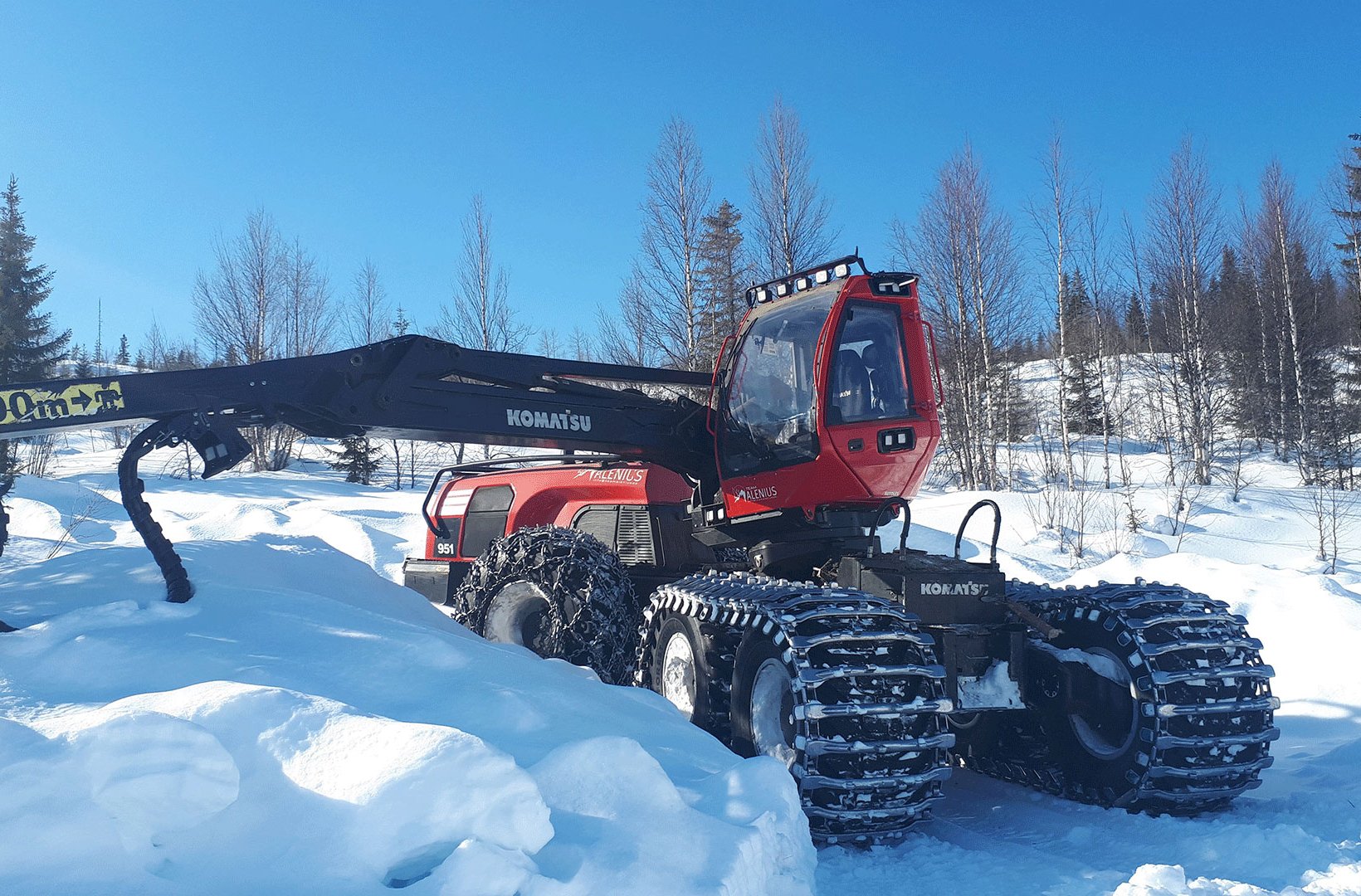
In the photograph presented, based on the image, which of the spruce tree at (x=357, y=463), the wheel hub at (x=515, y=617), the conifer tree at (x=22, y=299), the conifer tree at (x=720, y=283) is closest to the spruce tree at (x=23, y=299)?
the conifer tree at (x=22, y=299)

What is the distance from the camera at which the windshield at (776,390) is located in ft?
19.0

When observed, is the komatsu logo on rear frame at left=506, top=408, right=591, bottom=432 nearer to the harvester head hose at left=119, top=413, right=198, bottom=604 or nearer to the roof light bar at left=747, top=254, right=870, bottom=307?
the roof light bar at left=747, top=254, right=870, bottom=307

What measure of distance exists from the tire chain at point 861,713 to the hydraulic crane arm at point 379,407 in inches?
89.4

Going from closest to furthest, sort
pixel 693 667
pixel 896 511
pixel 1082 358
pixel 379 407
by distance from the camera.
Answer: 1. pixel 693 667
2. pixel 379 407
3. pixel 896 511
4. pixel 1082 358

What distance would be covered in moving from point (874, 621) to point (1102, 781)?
5.75ft

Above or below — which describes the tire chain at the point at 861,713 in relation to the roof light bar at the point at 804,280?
below

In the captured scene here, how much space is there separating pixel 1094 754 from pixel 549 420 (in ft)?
12.2

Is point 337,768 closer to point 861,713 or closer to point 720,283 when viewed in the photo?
point 861,713

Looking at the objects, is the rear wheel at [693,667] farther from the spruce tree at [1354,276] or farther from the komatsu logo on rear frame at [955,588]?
the spruce tree at [1354,276]

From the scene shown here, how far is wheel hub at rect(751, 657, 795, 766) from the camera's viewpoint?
15.3ft

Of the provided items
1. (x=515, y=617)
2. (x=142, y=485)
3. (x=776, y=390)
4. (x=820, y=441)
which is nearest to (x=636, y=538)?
(x=515, y=617)

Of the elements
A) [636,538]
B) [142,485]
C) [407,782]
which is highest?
[142,485]

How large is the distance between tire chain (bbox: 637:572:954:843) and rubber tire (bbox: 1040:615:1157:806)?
111cm

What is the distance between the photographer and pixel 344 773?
2.94 metres
